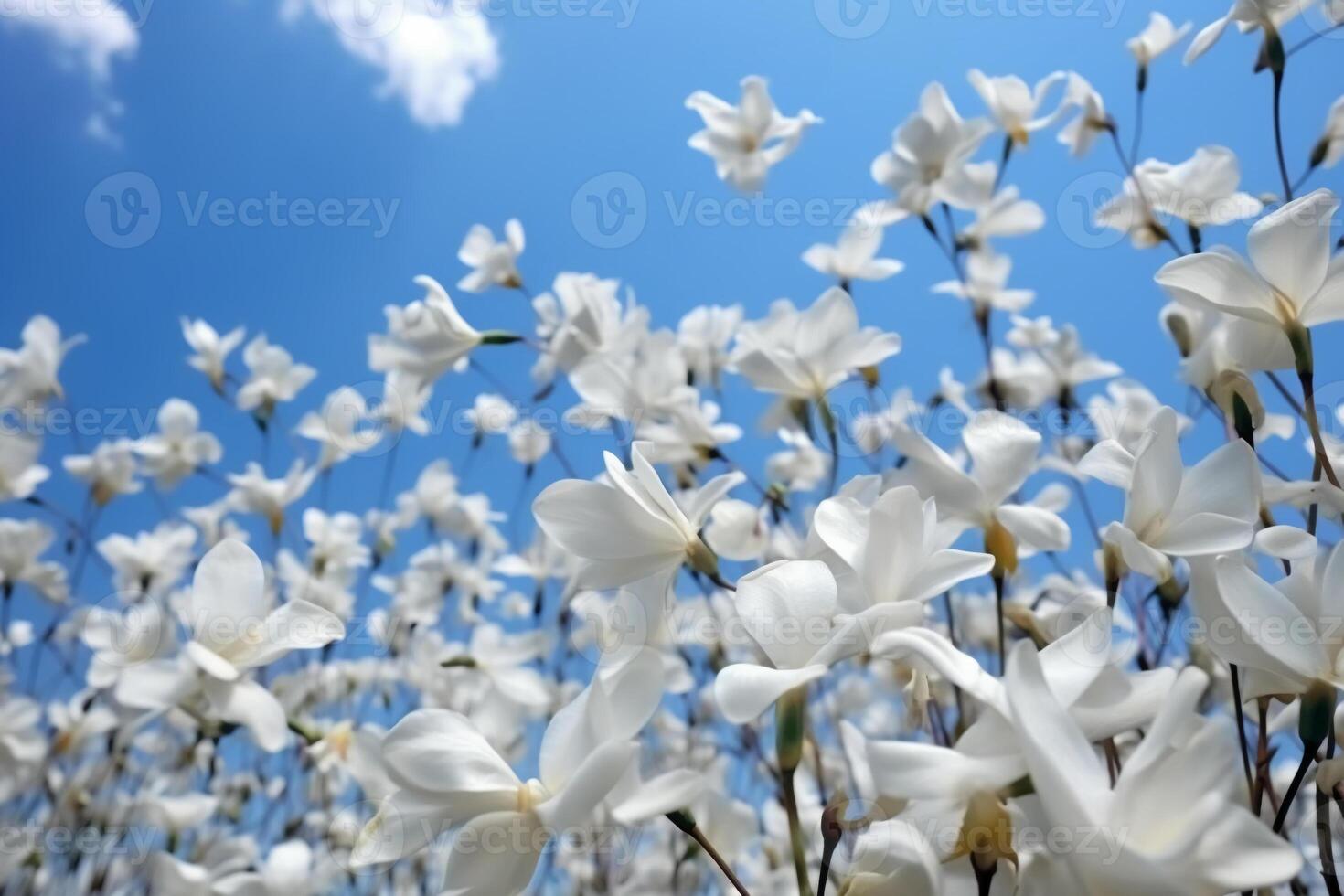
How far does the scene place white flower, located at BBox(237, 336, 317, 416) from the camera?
2.20 m

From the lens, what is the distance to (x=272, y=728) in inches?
32.8

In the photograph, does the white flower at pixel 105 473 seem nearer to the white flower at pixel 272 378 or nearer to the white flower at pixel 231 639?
the white flower at pixel 272 378

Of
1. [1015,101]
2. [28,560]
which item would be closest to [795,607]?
[1015,101]

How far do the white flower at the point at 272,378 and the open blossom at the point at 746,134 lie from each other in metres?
1.19

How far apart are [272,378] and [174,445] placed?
1.15ft

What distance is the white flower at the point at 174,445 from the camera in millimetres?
2287

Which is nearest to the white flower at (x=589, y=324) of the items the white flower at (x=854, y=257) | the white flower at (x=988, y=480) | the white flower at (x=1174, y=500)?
the white flower at (x=854, y=257)

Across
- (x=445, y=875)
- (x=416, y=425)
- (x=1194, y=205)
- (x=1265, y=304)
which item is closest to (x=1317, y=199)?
(x=1265, y=304)

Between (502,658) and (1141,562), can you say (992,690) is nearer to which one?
(1141,562)

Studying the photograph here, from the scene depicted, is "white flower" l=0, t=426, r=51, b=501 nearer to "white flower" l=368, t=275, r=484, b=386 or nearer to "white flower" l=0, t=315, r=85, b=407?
"white flower" l=0, t=315, r=85, b=407

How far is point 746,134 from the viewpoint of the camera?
5.45 feet

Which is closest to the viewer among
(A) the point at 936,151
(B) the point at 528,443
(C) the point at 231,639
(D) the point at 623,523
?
(D) the point at 623,523

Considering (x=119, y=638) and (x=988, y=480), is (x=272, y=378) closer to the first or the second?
(x=119, y=638)

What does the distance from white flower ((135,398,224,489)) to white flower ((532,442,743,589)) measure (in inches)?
80.6
